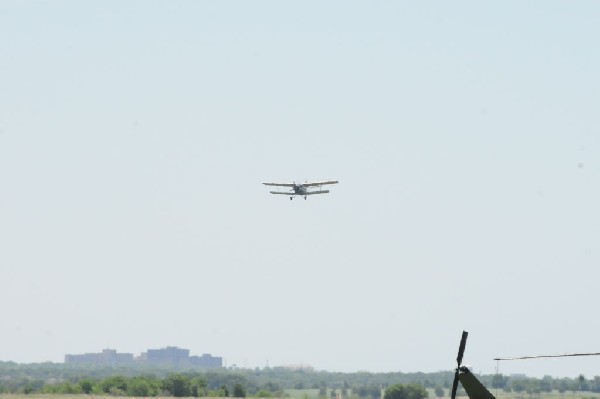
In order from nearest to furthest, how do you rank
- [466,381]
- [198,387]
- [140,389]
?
1. [466,381]
2. [140,389]
3. [198,387]

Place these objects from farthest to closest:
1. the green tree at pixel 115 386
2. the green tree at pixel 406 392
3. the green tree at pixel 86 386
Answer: the green tree at pixel 86 386 → the green tree at pixel 115 386 → the green tree at pixel 406 392

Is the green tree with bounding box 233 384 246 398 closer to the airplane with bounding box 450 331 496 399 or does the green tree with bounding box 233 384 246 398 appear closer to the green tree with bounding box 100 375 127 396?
the green tree with bounding box 100 375 127 396

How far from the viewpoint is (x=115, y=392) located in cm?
16875

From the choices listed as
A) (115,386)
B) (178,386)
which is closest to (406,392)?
(178,386)

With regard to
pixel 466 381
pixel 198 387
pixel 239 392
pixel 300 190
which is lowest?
pixel 466 381

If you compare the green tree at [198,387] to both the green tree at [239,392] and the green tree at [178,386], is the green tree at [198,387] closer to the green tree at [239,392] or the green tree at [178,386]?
→ the green tree at [178,386]

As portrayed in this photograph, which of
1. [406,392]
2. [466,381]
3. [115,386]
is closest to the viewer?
[466,381]

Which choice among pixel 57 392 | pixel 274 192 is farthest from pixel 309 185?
pixel 57 392

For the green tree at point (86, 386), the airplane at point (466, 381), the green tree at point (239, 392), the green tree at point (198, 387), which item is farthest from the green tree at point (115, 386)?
the airplane at point (466, 381)

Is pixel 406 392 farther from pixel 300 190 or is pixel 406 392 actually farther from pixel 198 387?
pixel 300 190

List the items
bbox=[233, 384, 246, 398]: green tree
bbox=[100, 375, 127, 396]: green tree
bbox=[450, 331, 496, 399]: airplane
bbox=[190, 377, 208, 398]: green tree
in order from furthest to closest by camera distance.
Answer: bbox=[233, 384, 246, 398]: green tree
bbox=[190, 377, 208, 398]: green tree
bbox=[100, 375, 127, 396]: green tree
bbox=[450, 331, 496, 399]: airplane

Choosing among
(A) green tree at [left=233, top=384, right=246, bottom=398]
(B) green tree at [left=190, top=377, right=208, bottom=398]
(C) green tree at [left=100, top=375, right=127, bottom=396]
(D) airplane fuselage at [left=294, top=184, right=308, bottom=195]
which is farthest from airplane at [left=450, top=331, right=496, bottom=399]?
(A) green tree at [left=233, top=384, right=246, bottom=398]

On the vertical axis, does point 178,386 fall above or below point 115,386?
below

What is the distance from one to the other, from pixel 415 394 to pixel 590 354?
125 m
